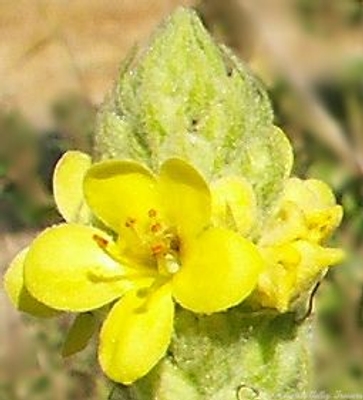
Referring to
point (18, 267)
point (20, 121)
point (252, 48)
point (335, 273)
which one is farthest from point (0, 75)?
point (18, 267)

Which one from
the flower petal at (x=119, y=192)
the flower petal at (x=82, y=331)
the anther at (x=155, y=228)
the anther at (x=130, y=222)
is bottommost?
the flower petal at (x=82, y=331)

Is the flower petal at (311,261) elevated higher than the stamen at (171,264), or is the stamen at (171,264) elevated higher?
the flower petal at (311,261)

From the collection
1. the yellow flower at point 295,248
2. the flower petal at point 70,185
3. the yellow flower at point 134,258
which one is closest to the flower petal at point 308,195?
the yellow flower at point 295,248

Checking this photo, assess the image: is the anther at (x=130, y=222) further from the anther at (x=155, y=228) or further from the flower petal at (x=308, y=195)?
the flower petal at (x=308, y=195)

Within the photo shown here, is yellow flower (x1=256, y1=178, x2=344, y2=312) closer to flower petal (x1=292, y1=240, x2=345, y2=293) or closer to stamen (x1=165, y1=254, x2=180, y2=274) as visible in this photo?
flower petal (x1=292, y1=240, x2=345, y2=293)

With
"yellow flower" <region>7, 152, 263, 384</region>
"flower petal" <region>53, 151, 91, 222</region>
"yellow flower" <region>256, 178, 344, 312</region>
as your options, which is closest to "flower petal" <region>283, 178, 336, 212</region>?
"yellow flower" <region>256, 178, 344, 312</region>

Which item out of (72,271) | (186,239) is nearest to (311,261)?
(186,239)

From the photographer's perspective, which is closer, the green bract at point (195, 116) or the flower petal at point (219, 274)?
the flower petal at point (219, 274)
